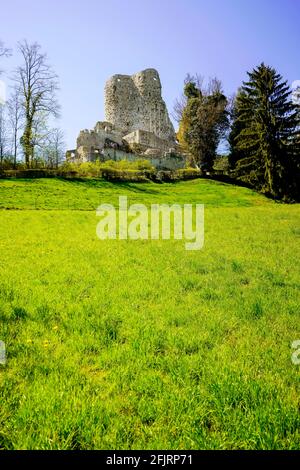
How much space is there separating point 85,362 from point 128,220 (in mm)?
15852

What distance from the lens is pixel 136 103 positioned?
78.2m

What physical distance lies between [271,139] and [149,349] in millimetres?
44801

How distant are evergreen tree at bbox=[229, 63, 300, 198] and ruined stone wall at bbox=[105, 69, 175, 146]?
31564mm

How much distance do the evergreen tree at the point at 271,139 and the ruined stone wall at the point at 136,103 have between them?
31564 mm

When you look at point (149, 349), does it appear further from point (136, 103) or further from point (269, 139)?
point (136, 103)

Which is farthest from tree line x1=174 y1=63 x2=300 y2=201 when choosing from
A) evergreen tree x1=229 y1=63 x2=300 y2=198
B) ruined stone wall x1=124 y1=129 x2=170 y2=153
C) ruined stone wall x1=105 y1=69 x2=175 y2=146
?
ruined stone wall x1=105 y1=69 x2=175 y2=146

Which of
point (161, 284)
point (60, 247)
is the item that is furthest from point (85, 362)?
point (60, 247)

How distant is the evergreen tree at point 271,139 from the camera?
43.3m

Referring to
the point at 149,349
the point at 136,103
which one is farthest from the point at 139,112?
the point at 149,349

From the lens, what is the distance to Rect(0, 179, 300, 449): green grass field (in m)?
3.25

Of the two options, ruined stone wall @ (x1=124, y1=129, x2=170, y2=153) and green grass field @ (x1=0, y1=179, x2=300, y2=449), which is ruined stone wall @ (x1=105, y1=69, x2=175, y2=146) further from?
green grass field @ (x1=0, y1=179, x2=300, y2=449)

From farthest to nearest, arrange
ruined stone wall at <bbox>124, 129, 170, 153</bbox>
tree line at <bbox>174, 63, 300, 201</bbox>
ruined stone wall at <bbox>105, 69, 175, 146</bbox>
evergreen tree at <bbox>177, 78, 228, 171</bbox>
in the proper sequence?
ruined stone wall at <bbox>105, 69, 175, 146</bbox>
ruined stone wall at <bbox>124, 129, 170, 153</bbox>
evergreen tree at <bbox>177, 78, 228, 171</bbox>
tree line at <bbox>174, 63, 300, 201</bbox>

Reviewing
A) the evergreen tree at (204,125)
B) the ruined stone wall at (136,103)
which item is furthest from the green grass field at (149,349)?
the ruined stone wall at (136,103)

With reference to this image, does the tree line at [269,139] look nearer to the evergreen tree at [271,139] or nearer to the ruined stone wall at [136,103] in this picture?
the evergreen tree at [271,139]
